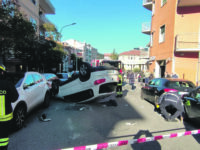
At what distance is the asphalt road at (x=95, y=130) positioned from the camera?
3264 millimetres

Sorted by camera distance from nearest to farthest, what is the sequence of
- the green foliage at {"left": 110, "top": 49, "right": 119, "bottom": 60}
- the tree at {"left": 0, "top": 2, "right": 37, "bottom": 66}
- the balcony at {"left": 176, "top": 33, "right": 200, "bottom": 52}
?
the tree at {"left": 0, "top": 2, "right": 37, "bottom": 66} → the balcony at {"left": 176, "top": 33, "right": 200, "bottom": 52} → the green foliage at {"left": 110, "top": 49, "right": 119, "bottom": 60}

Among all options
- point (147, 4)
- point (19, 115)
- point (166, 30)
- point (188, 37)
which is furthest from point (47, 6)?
point (19, 115)

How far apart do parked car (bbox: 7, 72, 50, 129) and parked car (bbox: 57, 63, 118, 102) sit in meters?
1.68

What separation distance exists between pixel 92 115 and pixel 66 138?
1.96 meters

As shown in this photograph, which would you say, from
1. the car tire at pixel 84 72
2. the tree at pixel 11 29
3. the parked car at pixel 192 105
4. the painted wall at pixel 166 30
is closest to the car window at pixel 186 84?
the parked car at pixel 192 105

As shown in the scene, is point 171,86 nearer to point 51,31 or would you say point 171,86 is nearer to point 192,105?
point 192,105

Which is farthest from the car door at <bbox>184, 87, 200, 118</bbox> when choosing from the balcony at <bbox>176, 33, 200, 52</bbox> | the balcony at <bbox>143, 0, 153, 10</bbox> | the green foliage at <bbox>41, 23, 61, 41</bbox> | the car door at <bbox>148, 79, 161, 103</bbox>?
the balcony at <bbox>143, 0, 153, 10</bbox>

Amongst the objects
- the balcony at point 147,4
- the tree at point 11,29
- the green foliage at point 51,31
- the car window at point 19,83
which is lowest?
the car window at point 19,83

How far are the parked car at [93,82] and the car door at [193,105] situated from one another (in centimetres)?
301

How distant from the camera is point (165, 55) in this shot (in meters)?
14.4

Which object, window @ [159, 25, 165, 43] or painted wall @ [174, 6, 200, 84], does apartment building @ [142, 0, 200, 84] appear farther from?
window @ [159, 25, 165, 43]

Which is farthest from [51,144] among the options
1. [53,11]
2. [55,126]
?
[53,11]

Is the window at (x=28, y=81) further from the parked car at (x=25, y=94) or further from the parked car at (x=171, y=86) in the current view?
the parked car at (x=171, y=86)

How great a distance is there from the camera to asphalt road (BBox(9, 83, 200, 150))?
3.26 metres
